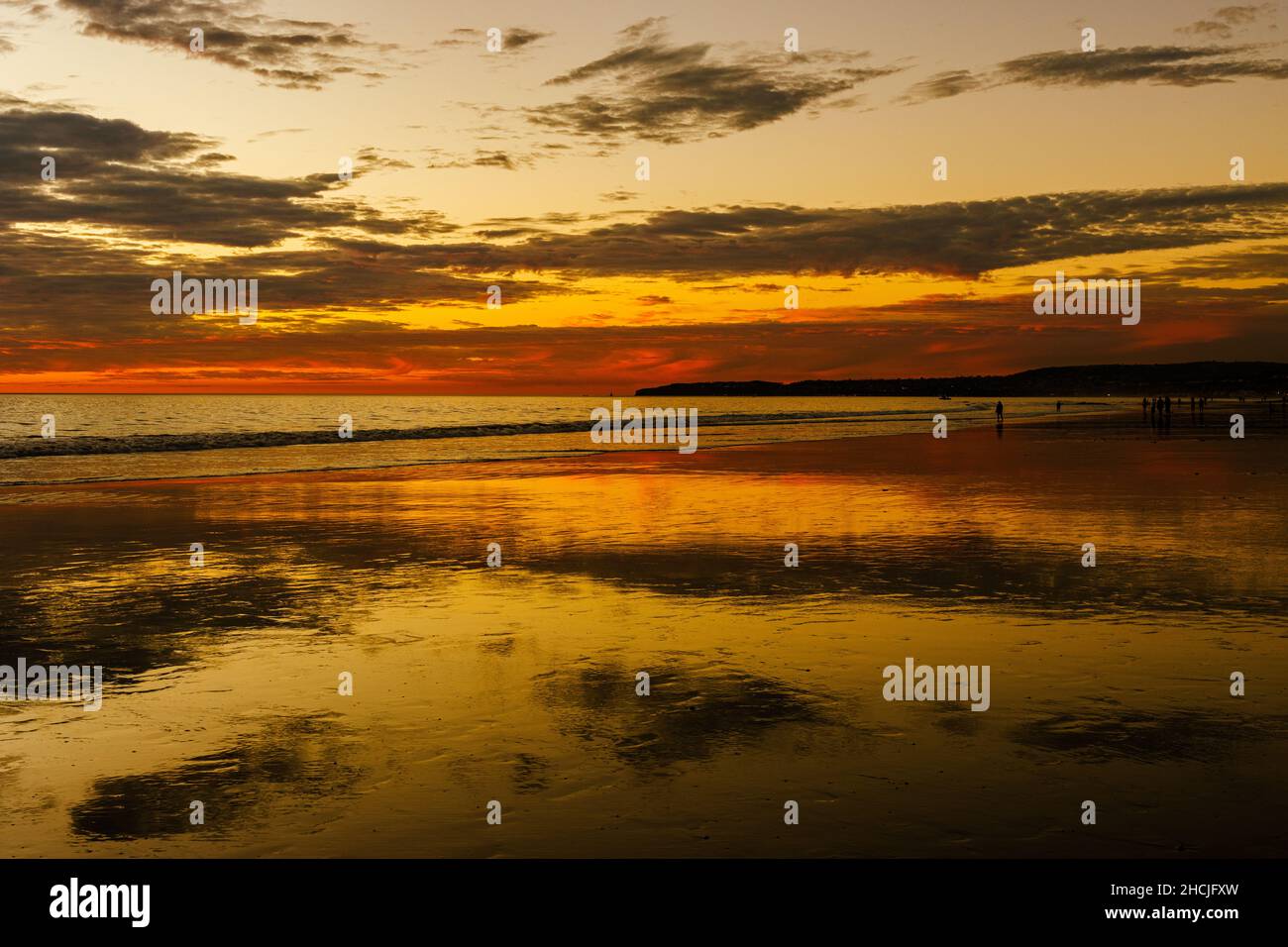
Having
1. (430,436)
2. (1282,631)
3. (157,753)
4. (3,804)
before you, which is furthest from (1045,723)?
(430,436)

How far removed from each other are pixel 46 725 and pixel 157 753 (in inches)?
58.5

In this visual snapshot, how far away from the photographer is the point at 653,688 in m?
10.4

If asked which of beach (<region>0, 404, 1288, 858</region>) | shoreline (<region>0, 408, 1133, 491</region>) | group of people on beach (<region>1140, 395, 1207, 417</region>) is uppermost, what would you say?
group of people on beach (<region>1140, 395, 1207, 417</region>)

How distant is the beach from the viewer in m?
7.10

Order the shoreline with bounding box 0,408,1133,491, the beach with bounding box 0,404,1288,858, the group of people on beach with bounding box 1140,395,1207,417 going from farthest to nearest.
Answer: the group of people on beach with bounding box 1140,395,1207,417
the shoreline with bounding box 0,408,1133,491
the beach with bounding box 0,404,1288,858
